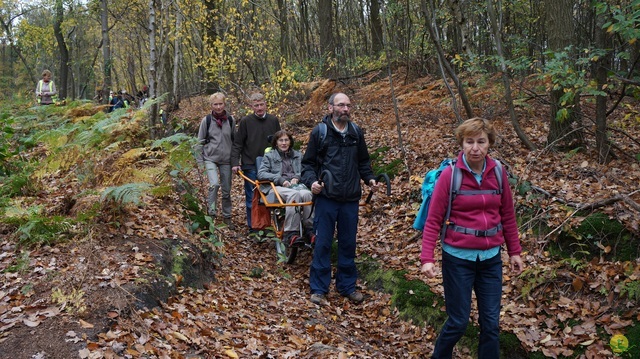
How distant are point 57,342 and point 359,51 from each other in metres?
26.4

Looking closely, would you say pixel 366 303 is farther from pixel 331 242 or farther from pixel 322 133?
pixel 322 133

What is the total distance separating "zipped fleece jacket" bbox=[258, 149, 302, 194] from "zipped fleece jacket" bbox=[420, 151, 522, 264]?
3894 mm

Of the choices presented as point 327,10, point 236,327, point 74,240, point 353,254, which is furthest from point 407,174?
point 327,10

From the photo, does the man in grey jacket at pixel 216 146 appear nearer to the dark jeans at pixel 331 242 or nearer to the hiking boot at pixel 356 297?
the dark jeans at pixel 331 242

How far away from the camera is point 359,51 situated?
2864cm

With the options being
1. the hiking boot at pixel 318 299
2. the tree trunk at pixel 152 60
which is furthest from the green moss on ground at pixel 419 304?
the tree trunk at pixel 152 60

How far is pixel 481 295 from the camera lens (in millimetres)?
4234

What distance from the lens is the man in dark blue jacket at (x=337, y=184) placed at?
246 inches

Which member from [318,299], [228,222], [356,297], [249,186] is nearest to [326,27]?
[249,186]

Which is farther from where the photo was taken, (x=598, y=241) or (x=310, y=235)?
(x=310, y=235)

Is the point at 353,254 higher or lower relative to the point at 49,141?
lower

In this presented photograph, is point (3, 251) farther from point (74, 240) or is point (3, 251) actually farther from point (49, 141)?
point (49, 141)

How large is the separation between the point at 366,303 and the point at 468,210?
288 centimetres

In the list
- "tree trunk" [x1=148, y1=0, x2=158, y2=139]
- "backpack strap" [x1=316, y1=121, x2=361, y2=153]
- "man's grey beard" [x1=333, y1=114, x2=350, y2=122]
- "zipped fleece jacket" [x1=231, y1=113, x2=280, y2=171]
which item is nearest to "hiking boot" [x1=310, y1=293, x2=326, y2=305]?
"backpack strap" [x1=316, y1=121, x2=361, y2=153]
